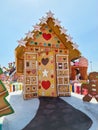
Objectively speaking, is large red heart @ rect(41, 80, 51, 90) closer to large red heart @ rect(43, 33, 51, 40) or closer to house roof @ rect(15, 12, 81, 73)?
house roof @ rect(15, 12, 81, 73)

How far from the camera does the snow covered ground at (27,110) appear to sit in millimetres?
7227

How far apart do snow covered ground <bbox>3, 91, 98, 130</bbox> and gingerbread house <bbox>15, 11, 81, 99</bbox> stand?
68 cm

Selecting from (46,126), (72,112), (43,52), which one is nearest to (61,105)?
(72,112)

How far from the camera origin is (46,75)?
10.6 meters

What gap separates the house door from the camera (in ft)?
34.7

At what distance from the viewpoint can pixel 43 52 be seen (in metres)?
10.8

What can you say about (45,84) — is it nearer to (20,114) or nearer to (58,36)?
(58,36)

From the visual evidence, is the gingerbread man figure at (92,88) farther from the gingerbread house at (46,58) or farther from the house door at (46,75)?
the house door at (46,75)

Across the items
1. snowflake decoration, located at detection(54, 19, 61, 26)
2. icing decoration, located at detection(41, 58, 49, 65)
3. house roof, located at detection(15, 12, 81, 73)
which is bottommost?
icing decoration, located at detection(41, 58, 49, 65)

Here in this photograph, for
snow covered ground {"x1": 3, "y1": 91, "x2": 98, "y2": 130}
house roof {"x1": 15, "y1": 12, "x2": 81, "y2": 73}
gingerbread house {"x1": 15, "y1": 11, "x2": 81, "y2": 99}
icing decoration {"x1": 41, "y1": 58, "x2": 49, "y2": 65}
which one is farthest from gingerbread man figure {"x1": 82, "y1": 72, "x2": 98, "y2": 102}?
icing decoration {"x1": 41, "y1": 58, "x2": 49, "y2": 65}

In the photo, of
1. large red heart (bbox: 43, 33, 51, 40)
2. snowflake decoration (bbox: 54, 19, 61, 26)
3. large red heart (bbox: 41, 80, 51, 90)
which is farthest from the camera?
large red heart (bbox: 43, 33, 51, 40)

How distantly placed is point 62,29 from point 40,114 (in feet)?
15.7

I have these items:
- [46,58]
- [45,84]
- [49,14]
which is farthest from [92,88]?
Answer: [49,14]

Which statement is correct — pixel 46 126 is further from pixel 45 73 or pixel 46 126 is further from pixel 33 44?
pixel 33 44
